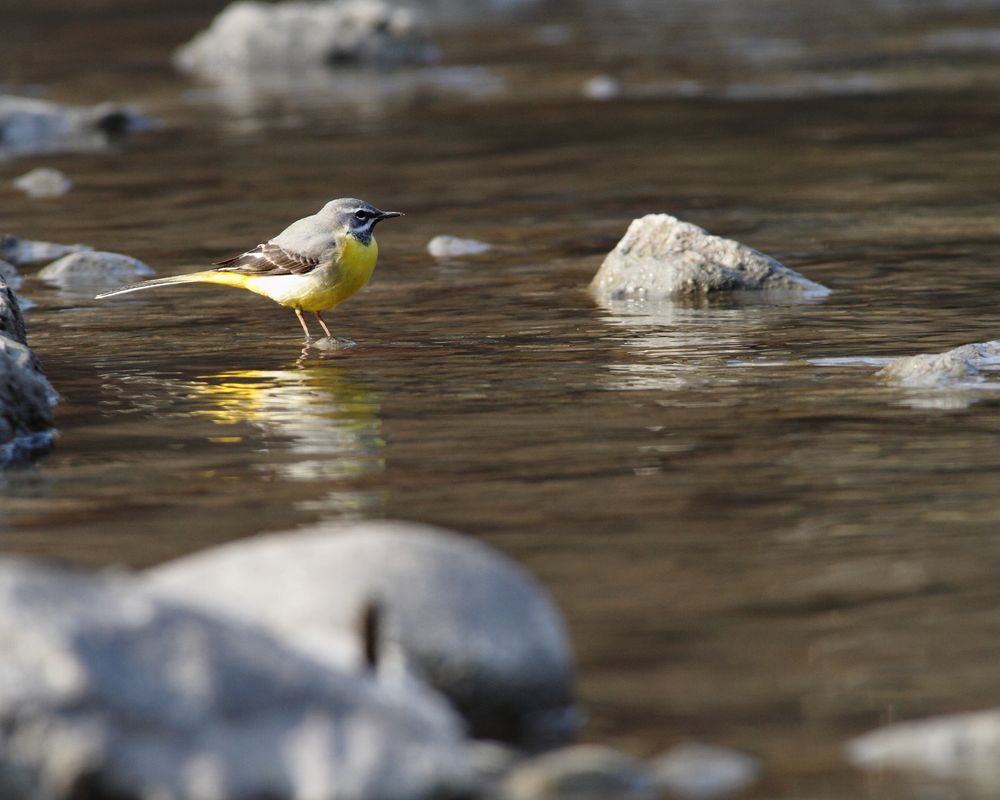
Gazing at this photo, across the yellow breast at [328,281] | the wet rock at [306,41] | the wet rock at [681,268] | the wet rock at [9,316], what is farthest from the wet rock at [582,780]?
the wet rock at [306,41]

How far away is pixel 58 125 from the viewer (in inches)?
793

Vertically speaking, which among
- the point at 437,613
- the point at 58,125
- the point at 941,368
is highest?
the point at 58,125

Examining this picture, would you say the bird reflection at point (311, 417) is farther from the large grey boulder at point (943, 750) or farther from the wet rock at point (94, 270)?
the wet rock at point (94, 270)

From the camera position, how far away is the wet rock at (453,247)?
1216cm

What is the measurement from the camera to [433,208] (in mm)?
14219

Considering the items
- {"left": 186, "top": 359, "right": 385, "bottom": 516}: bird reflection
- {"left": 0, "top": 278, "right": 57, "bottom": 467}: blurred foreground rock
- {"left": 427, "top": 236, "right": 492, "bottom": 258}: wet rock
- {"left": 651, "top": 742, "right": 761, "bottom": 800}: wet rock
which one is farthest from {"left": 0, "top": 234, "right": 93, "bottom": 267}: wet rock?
{"left": 651, "top": 742, "right": 761, "bottom": 800}: wet rock

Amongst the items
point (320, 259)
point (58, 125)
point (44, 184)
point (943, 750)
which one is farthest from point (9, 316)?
point (58, 125)

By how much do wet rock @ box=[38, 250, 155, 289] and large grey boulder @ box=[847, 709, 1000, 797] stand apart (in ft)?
27.0

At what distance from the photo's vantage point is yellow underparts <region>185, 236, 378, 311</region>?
934 centimetres

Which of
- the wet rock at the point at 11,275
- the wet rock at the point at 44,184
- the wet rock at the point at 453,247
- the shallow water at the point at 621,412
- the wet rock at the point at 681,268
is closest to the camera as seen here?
the shallow water at the point at 621,412

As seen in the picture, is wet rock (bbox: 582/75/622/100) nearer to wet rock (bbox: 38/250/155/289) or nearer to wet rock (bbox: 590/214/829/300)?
wet rock (bbox: 38/250/155/289)

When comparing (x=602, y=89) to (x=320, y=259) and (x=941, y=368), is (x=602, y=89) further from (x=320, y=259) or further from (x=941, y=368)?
(x=941, y=368)

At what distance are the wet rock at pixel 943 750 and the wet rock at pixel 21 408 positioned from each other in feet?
13.4

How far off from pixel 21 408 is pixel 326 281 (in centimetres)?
227
